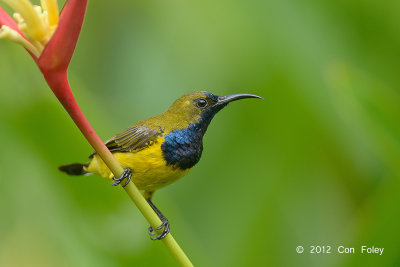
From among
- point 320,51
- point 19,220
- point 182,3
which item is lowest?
point 320,51

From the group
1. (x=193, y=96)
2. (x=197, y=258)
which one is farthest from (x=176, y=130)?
(x=197, y=258)

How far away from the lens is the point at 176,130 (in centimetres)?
157

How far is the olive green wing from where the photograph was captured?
154 centimetres

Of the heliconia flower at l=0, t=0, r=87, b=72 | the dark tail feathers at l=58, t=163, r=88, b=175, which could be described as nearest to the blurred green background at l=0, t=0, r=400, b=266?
the dark tail feathers at l=58, t=163, r=88, b=175

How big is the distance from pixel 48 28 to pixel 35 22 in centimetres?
3

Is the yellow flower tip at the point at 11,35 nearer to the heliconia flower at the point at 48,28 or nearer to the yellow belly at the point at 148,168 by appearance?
the heliconia flower at the point at 48,28

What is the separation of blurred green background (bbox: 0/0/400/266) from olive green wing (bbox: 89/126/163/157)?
4 cm

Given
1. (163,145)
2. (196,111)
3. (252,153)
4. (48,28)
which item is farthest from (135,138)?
(48,28)

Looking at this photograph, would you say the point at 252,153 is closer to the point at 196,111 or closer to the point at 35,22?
the point at 196,111

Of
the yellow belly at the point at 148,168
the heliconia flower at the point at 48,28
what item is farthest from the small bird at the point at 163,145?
the heliconia flower at the point at 48,28

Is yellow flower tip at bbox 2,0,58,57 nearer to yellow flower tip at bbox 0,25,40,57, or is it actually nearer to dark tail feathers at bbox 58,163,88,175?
yellow flower tip at bbox 0,25,40,57

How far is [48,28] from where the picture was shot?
778 mm

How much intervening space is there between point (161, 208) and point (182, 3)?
3.28ft

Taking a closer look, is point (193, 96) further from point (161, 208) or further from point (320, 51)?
point (320, 51)
